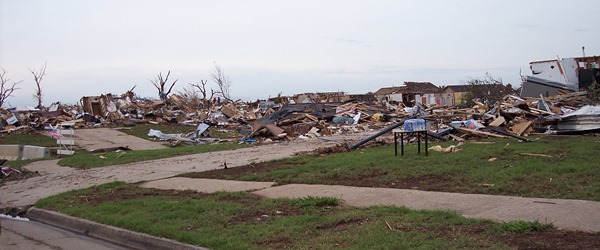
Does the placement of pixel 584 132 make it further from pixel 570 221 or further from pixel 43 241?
pixel 43 241

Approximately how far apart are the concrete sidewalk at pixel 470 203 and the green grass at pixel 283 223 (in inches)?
19.4

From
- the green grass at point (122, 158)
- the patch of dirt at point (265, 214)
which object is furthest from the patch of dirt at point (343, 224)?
the green grass at point (122, 158)

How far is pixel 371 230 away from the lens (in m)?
6.94

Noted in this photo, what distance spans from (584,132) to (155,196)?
13145mm

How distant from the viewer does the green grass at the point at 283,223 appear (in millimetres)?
6426

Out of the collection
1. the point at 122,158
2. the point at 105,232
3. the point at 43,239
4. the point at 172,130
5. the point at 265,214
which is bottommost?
the point at 172,130

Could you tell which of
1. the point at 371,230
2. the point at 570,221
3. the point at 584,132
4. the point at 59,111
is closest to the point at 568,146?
the point at 584,132

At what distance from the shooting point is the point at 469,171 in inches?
433

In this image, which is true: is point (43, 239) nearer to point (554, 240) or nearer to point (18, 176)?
point (554, 240)

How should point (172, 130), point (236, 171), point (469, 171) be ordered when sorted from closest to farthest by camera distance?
point (469, 171)
point (236, 171)
point (172, 130)

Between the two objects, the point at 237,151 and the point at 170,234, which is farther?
the point at 237,151

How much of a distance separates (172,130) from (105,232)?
28935 mm

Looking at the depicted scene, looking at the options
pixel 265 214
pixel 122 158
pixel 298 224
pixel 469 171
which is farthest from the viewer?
pixel 122 158

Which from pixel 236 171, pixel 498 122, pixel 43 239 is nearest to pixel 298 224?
pixel 43 239
